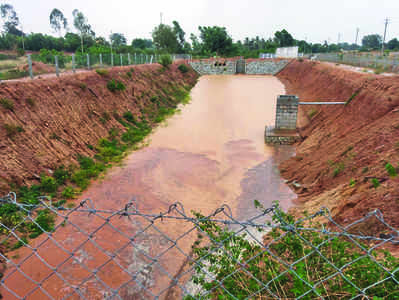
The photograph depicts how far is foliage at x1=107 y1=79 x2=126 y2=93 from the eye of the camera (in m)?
19.8

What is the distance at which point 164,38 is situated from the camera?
6956cm

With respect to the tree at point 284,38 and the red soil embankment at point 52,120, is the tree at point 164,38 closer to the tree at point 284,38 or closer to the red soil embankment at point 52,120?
the tree at point 284,38

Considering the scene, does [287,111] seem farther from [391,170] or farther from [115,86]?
[115,86]

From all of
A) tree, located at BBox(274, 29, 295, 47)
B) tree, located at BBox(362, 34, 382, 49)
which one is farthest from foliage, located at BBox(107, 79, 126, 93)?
tree, located at BBox(362, 34, 382, 49)

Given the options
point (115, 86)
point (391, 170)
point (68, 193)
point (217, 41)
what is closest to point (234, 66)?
point (217, 41)

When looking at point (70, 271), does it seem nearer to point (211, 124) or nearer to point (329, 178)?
point (329, 178)

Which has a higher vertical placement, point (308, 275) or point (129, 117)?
point (308, 275)

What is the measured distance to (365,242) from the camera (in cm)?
547

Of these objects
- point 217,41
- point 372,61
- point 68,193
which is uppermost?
point 217,41

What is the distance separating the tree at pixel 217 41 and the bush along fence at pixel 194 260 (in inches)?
2659

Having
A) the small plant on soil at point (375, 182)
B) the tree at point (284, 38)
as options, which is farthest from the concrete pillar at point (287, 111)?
the tree at point (284, 38)

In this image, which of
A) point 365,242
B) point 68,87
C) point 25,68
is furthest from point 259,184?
point 25,68

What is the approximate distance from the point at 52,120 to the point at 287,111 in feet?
41.3

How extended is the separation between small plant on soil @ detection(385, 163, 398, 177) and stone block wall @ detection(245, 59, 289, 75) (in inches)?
2063
